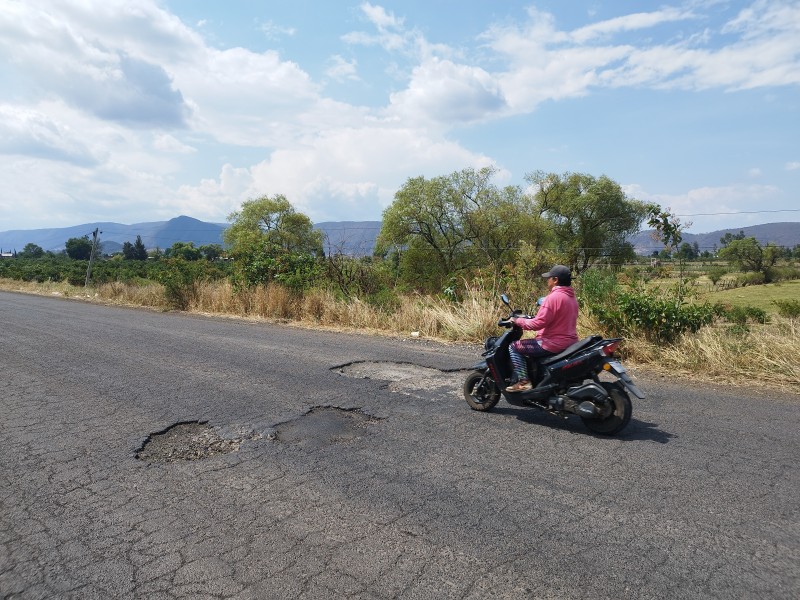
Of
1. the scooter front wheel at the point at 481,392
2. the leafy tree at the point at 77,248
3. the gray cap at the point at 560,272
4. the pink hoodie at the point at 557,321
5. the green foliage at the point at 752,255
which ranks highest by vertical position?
the leafy tree at the point at 77,248

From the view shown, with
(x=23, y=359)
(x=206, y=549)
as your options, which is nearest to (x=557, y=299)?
(x=206, y=549)

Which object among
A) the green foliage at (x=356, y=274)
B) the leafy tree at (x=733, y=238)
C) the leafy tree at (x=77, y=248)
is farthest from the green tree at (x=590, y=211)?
the leafy tree at (x=77, y=248)

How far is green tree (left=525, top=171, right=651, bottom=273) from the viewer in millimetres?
49094

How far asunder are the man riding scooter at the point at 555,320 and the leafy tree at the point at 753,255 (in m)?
46.2

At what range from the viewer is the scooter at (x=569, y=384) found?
488 cm

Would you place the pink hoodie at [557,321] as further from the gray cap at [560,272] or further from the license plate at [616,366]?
the license plate at [616,366]

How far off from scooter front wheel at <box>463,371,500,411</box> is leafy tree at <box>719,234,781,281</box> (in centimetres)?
4628

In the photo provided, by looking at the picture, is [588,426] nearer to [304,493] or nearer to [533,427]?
[533,427]

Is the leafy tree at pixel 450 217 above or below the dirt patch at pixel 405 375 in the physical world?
above

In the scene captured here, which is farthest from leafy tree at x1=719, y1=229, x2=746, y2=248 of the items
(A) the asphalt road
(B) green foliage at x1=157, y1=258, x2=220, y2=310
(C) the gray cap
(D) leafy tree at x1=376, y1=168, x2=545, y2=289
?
(A) the asphalt road

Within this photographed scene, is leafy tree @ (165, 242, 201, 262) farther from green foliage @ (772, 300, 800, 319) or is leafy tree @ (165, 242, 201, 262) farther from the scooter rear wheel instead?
green foliage @ (772, 300, 800, 319)

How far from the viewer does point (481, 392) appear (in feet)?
19.0

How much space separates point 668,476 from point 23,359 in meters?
9.41

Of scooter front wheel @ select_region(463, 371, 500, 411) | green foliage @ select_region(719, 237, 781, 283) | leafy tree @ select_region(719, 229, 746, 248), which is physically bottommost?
scooter front wheel @ select_region(463, 371, 500, 411)
